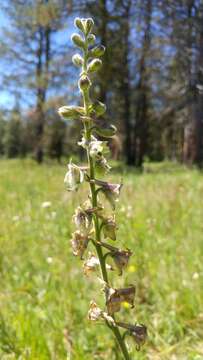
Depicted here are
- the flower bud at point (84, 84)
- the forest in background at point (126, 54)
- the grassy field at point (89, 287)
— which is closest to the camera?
the flower bud at point (84, 84)

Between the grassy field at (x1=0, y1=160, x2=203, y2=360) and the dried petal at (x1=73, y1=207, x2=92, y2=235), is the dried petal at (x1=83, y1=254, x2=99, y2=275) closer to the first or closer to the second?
the dried petal at (x1=73, y1=207, x2=92, y2=235)

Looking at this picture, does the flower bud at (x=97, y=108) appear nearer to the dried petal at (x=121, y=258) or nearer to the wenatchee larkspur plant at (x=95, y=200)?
the wenatchee larkspur plant at (x=95, y=200)

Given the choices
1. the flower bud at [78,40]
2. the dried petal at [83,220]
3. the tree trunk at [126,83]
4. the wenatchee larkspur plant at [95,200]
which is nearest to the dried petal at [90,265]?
the wenatchee larkspur plant at [95,200]

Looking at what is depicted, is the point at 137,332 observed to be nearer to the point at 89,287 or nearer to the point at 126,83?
the point at 89,287

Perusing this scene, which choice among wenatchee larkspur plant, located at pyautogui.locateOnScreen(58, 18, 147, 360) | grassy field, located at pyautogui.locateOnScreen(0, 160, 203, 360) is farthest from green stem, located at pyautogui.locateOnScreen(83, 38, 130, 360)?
grassy field, located at pyautogui.locateOnScreen(0, 160, 203, 360)

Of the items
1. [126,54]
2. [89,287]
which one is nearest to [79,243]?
[89,287]

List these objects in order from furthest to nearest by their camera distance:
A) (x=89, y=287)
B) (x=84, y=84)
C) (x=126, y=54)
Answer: (x=126, y=54) → (x=89, y=287) → (x=84, y=84)
